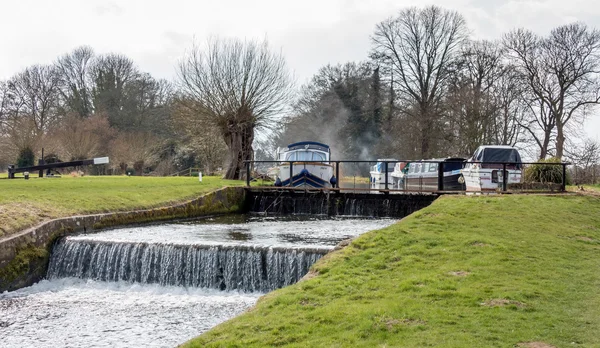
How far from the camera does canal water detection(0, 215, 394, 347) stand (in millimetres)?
8555

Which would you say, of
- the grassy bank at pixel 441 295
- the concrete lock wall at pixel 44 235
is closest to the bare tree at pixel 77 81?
the concrete lock wall at pixel 44 235

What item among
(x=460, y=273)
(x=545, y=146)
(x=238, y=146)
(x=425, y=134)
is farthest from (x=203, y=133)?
(x=460, y=273)

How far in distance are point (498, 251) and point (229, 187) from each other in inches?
612

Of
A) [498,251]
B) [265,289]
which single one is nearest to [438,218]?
[498,251]

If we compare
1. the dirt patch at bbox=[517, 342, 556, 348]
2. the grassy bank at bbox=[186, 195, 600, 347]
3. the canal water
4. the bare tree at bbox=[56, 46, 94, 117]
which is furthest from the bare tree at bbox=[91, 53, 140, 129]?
the dirt patch at bbox=[517, 342, 556, 348]

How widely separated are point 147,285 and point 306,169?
1406 centimetres

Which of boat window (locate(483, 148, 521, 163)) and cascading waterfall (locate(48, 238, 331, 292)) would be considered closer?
cascading waterfall (locate(48, 238, 331, 292))

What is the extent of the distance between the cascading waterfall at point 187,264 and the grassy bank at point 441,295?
6.25 feet

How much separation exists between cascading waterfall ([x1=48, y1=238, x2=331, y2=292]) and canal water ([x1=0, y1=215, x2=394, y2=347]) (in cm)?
2

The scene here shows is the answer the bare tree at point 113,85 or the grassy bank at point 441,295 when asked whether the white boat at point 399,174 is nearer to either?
→ the grassy bank at point 441,295

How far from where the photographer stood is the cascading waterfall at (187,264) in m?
11.6

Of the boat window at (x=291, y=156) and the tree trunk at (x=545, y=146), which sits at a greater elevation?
the tree trunk at (x=545, y=146)

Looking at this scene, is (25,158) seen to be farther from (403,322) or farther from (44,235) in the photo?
(403,322)

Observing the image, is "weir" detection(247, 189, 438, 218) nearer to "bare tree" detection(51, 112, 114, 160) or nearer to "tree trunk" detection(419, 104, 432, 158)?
"tree trunk" detection(419, 104, 432, 158)
